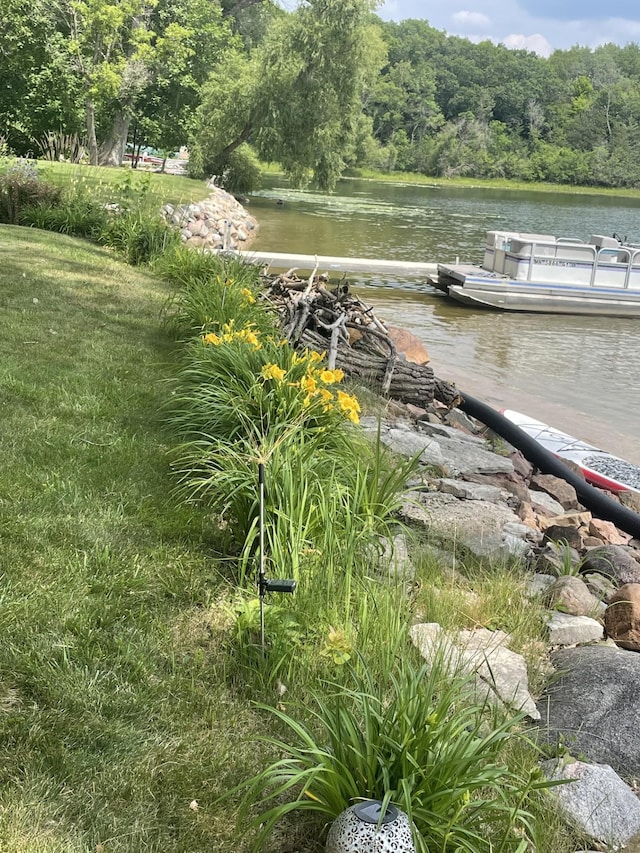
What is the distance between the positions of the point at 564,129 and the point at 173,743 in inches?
4872

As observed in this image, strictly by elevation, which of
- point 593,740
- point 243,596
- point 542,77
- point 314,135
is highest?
point 542,77

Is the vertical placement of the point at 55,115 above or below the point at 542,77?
below

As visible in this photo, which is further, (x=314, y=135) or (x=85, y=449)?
(x=314, y=135)

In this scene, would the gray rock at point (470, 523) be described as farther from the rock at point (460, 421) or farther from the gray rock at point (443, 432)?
the rock at point (460, 421)

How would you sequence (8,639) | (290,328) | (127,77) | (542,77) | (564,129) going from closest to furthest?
(8,639) → (290,328) → (127,77) → (564,129) → (542,77)

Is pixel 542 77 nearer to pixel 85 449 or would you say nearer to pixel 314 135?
pixel 314 135

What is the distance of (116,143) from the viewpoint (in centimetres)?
3356

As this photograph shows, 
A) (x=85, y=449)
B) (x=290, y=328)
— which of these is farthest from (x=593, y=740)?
(x=290, y=328)

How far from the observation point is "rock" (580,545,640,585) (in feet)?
14.1

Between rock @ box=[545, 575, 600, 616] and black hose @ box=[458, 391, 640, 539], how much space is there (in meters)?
2.67

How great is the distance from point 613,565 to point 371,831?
9.70ft

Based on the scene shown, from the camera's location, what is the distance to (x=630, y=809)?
226 centimetres

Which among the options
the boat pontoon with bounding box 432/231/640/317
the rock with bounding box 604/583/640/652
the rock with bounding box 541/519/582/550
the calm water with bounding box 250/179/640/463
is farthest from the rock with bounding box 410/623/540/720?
the boat pontoon with bounding box 432/231/640/317

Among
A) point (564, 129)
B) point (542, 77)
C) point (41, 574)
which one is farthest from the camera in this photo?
point (542, 77)
